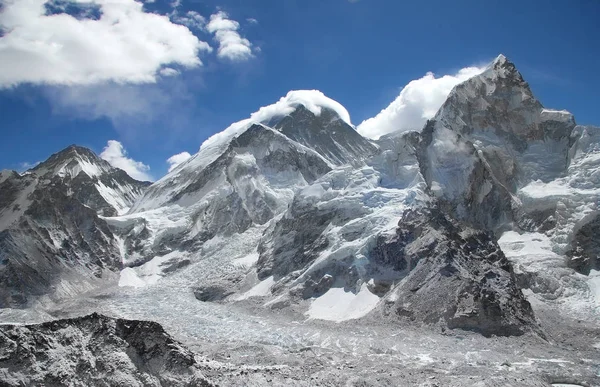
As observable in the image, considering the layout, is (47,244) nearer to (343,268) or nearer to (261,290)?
(261,290)

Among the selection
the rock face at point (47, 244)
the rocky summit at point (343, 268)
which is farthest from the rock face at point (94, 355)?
the rock face at point (47, 244)

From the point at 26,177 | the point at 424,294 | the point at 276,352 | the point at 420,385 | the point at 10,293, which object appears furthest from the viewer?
the point at 26,177

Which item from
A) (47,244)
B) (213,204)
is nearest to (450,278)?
(47,244)

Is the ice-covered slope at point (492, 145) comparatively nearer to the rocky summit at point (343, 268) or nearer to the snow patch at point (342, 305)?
the rocky summit at point (343, 268)

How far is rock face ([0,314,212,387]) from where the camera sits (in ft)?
119

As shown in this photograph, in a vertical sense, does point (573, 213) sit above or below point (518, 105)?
below

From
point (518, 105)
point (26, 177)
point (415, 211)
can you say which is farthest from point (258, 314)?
point (518, 105)

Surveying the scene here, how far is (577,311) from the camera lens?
9469 cm

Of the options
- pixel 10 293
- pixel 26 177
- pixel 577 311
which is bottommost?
pixel 577 311

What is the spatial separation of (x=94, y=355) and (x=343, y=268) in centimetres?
7062

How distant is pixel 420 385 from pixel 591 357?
27.2 meters

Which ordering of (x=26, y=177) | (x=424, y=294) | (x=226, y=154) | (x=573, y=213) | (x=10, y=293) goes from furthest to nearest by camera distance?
(x=226, y=154) → (x=26, y=177) → (x=573, y=213) → (x=10, y=293) → (x=424, y=294)

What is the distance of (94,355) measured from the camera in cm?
3909

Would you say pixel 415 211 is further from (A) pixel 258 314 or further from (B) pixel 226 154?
(B) pixel 226 154
